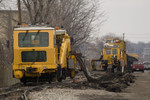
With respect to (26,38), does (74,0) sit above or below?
above

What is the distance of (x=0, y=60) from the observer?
74.7 feet


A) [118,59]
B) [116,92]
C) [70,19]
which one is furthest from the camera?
[118,59]

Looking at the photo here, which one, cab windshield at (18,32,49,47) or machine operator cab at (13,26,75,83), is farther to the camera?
cab windshield at (18,32,49,47)

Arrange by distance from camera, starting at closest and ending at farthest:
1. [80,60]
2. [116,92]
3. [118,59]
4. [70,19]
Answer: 1. [116,92]
2. [80,60]
3. [70,19]
4. [118,59]

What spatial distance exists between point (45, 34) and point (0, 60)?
6.75 metres

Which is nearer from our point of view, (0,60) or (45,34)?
(45,34)

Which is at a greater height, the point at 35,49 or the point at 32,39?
the point at 32,39

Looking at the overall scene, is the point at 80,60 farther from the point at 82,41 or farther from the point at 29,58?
the point at 82,41

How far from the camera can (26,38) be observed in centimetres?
1745

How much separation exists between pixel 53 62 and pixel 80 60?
448 cm

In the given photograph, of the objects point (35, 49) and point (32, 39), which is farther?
point (32, 39)

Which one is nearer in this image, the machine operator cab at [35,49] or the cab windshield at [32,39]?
the machine operator cab at [35,49]

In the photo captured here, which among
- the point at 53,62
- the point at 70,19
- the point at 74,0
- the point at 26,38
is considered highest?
the point at 74,0

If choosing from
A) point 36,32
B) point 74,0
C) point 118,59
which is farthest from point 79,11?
point 36,32
